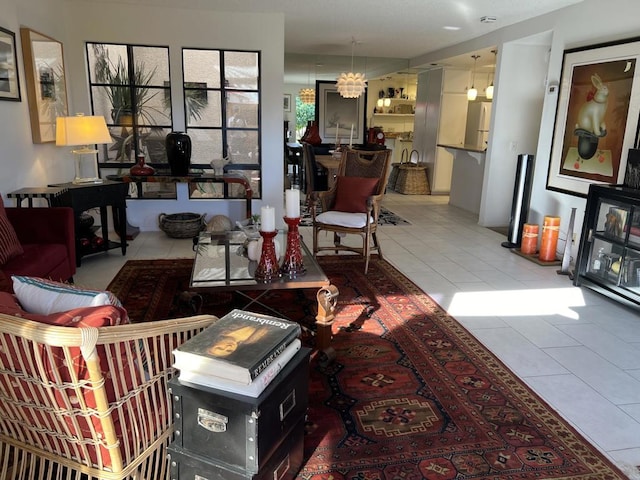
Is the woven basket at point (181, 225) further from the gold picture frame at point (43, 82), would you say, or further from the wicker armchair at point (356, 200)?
the wicker armchair at point (356, 200)

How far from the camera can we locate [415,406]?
2.18 m

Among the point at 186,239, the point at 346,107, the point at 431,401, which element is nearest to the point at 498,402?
the point at 431,401

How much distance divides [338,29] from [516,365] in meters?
5.02

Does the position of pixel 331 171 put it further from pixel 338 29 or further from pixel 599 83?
pixel 599 83

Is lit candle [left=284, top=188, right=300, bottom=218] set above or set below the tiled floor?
above

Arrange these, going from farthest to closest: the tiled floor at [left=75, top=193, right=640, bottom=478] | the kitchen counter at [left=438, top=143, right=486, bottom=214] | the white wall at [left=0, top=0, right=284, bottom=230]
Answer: the kitchen counter at [left=438, top=143, right=486, bottom=214] < the white wall at [left=0, top=0, right=284, bottom=230] < the tiled floor at [left=75, top=193, right=640, bottom=478]

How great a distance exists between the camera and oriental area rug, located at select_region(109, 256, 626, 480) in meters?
1.80

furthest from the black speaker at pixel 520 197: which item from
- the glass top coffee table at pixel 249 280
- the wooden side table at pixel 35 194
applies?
the wooden side table at pixel 35 194

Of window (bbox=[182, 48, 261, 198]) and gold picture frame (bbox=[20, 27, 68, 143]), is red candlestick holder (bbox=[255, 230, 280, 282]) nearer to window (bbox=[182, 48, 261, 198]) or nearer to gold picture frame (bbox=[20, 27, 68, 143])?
gold picture frame (bbox=[20, 27, 68, 143])

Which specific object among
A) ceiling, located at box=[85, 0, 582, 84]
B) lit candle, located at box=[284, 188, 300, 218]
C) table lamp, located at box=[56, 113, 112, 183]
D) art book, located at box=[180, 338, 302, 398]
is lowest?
art book, located at box=[180, 338, 302, 398]

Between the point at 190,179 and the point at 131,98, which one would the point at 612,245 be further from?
the point at 131,98

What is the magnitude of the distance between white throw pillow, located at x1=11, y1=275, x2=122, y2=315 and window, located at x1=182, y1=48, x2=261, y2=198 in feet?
13.2

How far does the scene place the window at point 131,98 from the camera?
5.11 metres

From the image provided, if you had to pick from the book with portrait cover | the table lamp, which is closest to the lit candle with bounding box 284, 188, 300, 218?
the book with portrait cover
